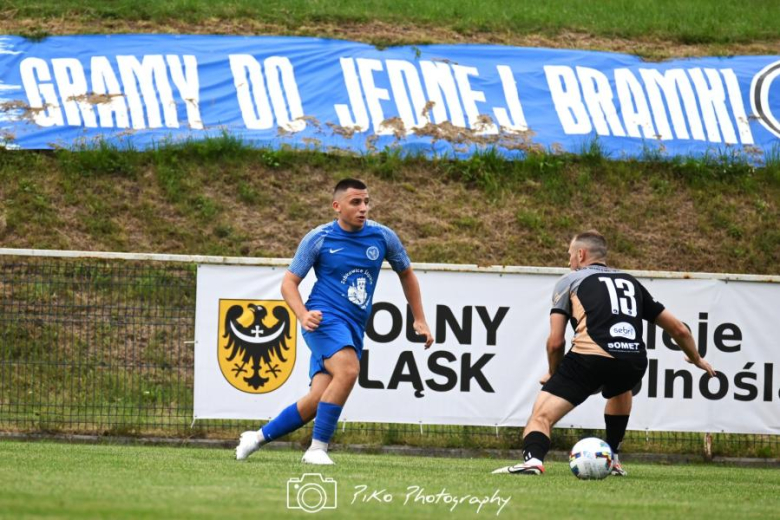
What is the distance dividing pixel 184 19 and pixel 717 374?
12293 mm

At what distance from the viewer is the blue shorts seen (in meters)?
7.54

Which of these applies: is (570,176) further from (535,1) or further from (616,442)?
(616,442)

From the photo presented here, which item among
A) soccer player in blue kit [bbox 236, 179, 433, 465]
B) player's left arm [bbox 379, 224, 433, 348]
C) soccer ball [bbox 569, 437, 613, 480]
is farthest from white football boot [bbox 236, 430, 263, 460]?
soccer ball [bbox 569, 437, 613, 480]

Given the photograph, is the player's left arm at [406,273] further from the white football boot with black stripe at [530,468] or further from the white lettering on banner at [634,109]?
the white lettering on banner at [634,109]

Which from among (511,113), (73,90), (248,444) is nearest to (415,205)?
(511,113)

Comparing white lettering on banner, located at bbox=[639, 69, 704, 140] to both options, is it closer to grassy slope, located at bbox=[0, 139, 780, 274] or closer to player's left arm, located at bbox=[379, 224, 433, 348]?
grassy slope, located at bbox=[0, 139, 780, 274]

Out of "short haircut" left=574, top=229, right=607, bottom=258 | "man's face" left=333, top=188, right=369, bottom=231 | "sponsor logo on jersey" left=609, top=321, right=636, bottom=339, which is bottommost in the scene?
"sponsor logo on jersey" left=609, top=321, right=636, bottom=339

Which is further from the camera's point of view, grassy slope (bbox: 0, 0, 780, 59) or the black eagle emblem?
grassy slope (bbox: 0, 0, 780, 59)

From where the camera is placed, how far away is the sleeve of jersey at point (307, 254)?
7.70 meters

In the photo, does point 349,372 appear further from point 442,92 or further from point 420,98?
point 442,92

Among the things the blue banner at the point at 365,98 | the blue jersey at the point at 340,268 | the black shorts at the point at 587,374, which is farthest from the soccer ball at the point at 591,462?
the blue banner at the point at 365,98

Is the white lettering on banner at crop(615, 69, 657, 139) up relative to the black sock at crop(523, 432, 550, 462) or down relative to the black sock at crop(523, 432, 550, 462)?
up

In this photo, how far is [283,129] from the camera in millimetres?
16984

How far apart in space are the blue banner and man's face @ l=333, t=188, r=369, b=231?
362 inches
